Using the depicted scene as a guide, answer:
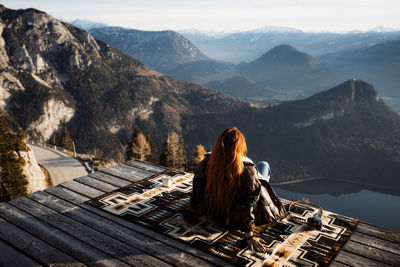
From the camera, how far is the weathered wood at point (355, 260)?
15.8 feet

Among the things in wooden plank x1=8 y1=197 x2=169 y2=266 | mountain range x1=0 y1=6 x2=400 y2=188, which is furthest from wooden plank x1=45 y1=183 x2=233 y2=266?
mountain range x1=0 y1=6 x2=400 y2=188

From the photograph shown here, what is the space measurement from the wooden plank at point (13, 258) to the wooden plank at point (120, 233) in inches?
48.7

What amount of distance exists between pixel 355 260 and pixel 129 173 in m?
6.19

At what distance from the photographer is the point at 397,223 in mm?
119062

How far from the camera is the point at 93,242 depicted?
5227 millimetres

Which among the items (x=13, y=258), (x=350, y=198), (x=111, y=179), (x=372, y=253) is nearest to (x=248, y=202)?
(x=372, y=253)

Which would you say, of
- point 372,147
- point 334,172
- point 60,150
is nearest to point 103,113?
point 60,150

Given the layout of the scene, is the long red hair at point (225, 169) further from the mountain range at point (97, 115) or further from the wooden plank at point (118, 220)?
the mountain range at point (97, 115)

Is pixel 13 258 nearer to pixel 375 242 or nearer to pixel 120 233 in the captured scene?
pixel 120 233

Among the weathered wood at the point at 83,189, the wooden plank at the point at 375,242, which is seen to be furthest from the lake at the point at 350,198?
the weathered wood at the point at 83,189

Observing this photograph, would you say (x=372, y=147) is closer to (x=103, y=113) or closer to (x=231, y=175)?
(x=103, y=113)

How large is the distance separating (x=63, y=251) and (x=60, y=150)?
1992 inches

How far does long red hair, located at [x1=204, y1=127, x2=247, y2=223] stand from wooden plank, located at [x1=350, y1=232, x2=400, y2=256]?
253cm

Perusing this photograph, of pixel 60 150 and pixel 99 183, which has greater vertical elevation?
pixel 99 183
